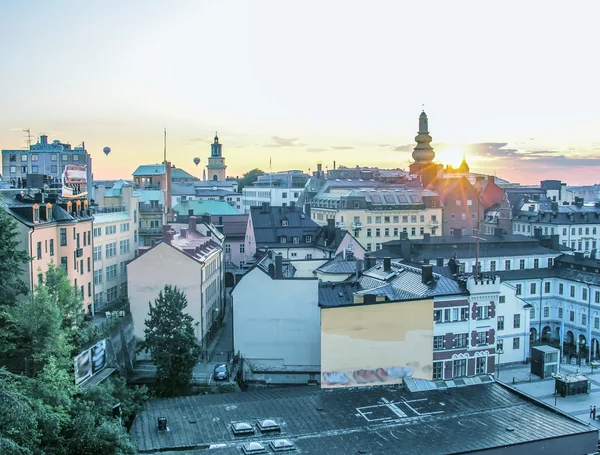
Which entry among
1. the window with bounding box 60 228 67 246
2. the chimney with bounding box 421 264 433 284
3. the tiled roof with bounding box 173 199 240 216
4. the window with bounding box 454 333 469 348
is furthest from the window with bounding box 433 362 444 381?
the tiled roof with bounding box 173 199 240 216

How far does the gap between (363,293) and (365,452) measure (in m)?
13.9

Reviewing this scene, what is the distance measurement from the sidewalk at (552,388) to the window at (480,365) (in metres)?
4.40

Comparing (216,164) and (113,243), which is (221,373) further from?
(216,164)

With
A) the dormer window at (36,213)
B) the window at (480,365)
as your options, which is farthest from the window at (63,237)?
the window at (480,365)

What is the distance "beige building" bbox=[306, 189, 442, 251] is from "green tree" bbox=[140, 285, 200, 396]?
154 feet

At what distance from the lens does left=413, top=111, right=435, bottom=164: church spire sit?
133m

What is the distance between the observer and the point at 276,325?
2126 inches

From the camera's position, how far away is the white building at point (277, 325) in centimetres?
5356

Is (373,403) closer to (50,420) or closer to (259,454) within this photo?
(259,454)

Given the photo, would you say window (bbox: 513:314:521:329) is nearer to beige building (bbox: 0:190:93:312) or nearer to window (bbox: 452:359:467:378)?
window (bbox: 452:359:467:378)

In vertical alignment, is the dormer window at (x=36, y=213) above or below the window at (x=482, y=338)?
above

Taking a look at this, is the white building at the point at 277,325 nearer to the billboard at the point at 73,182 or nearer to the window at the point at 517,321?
the billboard at the point at 73,182

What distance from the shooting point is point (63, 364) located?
36.9 meters

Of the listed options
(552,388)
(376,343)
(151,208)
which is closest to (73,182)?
(151,208)
